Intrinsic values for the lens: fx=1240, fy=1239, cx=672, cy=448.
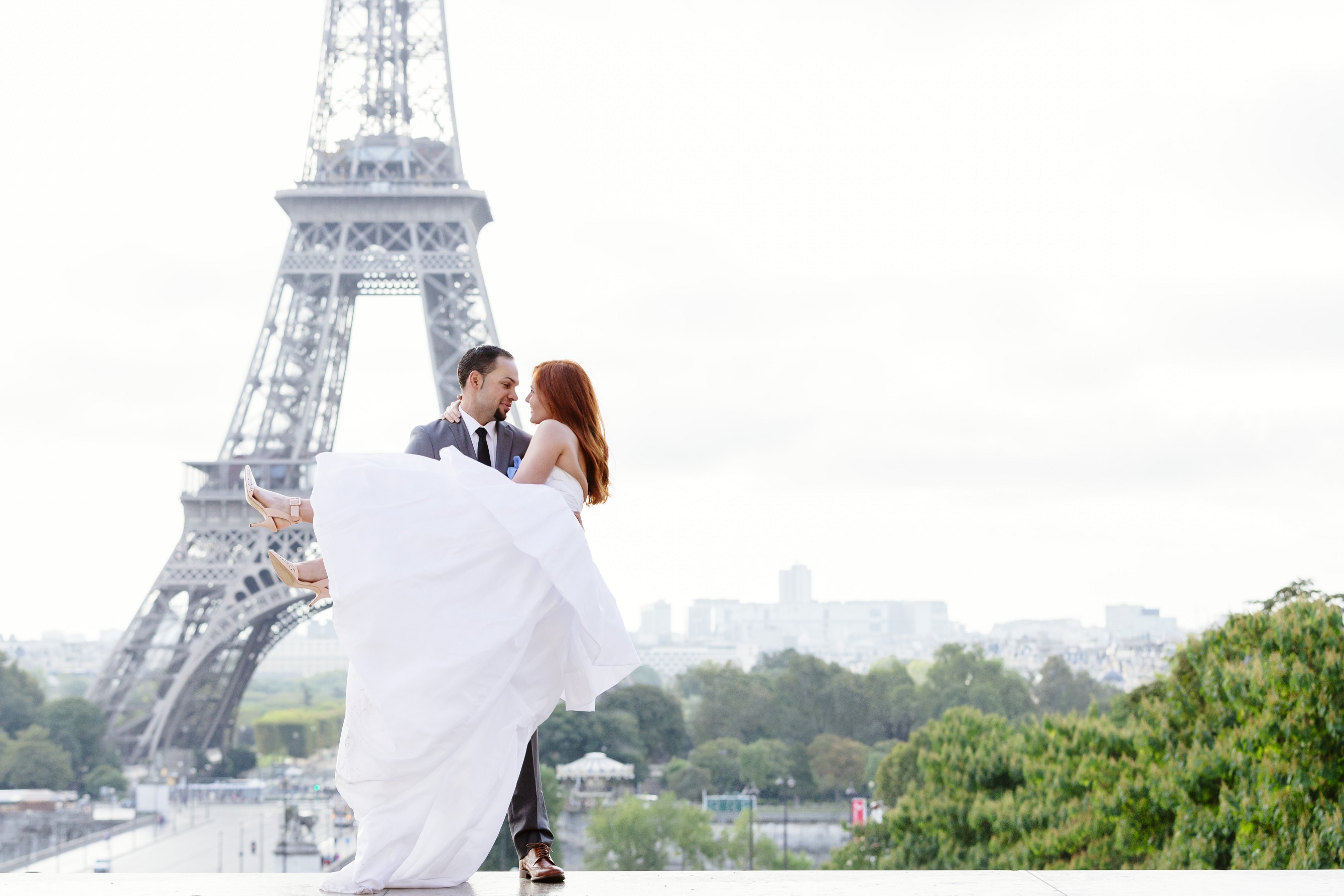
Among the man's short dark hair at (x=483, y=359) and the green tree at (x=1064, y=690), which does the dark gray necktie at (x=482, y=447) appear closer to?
the man's short dark hair at (x=483, y=359)

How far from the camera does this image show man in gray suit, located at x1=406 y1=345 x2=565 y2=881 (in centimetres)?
390

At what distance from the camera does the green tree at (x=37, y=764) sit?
3219cm

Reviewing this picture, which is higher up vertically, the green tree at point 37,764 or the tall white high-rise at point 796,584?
the tall white high-rise at point 796,584

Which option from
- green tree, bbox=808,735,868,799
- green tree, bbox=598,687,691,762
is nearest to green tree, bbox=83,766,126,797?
green tree, bbox=598,687,691,762

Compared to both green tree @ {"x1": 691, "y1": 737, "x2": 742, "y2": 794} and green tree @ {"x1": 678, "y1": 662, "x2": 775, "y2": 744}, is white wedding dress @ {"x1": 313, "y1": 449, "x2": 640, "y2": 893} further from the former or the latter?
green tree @ {"x1": 678, "y1": 662, "x2": 775, "y2": 744}

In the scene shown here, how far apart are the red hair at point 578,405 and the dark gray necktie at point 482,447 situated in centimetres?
39

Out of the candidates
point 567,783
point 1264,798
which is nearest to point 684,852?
point 567,783

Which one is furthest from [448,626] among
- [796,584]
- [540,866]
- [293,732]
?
[796,584]

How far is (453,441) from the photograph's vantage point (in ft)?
13.4

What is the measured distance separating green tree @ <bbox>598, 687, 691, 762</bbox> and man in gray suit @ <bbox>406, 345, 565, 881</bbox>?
1385 inches

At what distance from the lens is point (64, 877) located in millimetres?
3941

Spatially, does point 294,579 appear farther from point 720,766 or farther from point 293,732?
point 293,732

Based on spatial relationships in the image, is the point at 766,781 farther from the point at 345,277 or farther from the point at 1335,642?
the point at 1335,642

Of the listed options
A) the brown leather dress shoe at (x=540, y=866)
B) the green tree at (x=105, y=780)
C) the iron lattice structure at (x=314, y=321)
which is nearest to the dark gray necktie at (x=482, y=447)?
the brown leather dress shoe at (x=540, y=866)
